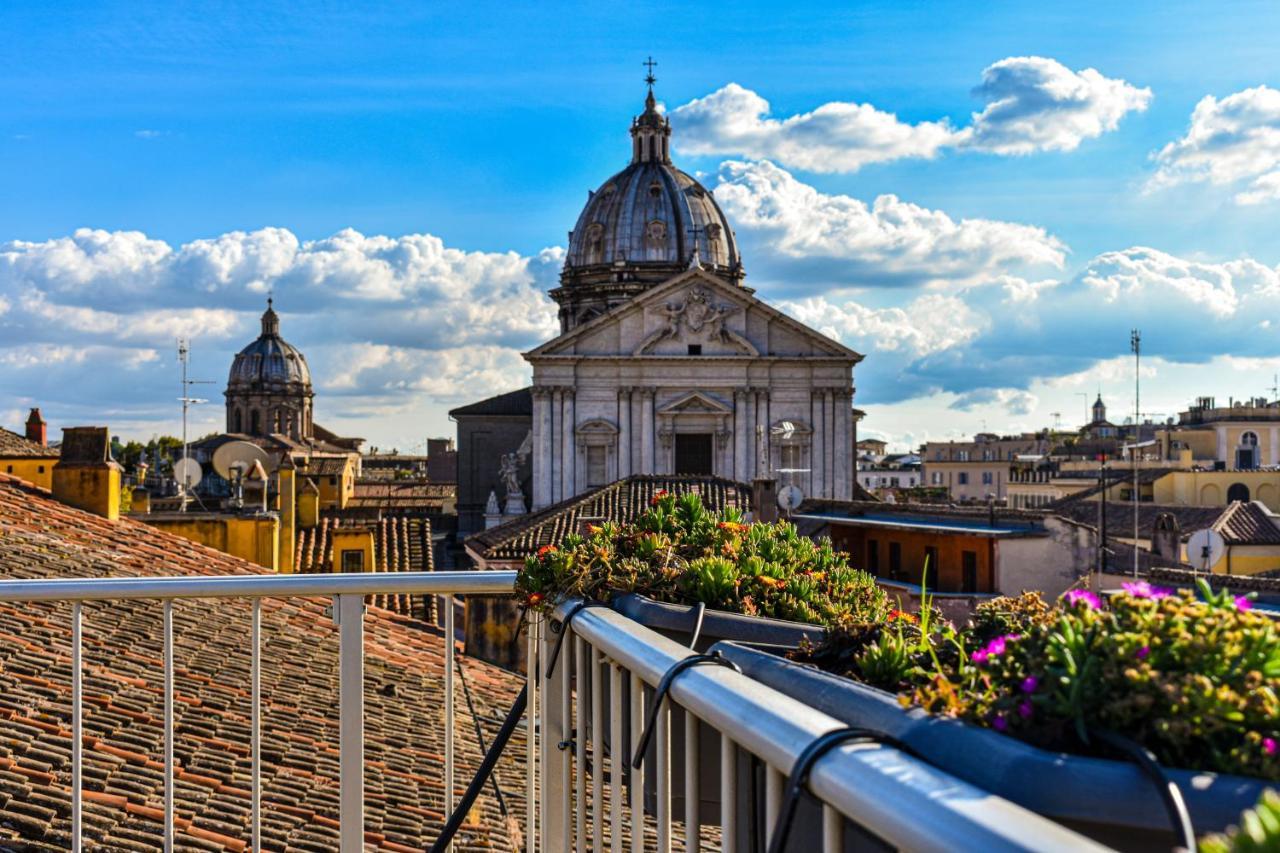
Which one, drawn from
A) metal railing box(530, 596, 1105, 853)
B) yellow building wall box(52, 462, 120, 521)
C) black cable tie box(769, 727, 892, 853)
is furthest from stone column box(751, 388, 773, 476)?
black cable tie box(769, 727, 892, 853)

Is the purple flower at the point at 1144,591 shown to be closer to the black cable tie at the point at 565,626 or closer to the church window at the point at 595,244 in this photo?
the black cable tie at the point at 565,626

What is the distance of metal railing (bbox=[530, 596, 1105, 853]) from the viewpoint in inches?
43.9

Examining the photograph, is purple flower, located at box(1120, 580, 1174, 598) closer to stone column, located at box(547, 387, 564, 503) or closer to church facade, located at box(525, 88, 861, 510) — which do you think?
church facade, located at box(525, 88, 861, 510)

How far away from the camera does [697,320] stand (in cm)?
4050

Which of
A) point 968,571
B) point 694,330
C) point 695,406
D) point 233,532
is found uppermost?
point 694,330

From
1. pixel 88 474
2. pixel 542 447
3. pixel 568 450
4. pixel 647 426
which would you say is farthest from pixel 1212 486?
pixel 88 474

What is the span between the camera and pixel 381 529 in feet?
76.2

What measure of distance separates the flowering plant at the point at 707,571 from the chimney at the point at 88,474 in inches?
435

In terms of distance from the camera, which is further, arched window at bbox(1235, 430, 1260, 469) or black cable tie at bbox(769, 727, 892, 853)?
arched window at bbox(1235, 430, 1260, 469)

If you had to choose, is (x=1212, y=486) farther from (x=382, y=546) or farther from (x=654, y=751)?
(x=654, y=751)

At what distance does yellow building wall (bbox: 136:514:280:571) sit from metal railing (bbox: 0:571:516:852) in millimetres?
13095

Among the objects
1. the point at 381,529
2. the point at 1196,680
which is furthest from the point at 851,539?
the point at 1196,680

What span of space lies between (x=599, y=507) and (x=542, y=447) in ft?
68.1

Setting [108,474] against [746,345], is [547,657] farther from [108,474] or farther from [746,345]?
[746,345]
